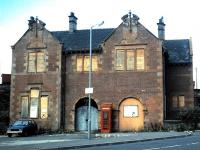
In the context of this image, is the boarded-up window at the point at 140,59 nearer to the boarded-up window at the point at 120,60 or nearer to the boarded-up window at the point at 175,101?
the boarded-up window at the point at 120,60

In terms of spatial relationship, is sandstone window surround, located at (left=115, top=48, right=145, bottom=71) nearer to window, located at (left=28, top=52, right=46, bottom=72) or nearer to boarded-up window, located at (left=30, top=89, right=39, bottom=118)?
window, located at (left=28, top=52, right=46, bottom=72)

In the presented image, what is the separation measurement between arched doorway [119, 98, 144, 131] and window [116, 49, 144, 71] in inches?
117

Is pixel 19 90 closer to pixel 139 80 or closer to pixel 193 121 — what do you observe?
pixel 139 80

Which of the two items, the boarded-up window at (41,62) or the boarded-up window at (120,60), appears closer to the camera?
the boarded-up window at (120,60)

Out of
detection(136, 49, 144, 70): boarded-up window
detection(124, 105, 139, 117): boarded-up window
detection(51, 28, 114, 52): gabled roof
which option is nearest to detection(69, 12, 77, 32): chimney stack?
detection(51, 28, 114, 52): gabled roof

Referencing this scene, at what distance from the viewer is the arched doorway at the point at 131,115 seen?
42438 millimetres

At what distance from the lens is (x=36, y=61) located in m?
45.2

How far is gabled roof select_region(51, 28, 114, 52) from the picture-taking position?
148 feet

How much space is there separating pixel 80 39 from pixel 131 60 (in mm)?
6847

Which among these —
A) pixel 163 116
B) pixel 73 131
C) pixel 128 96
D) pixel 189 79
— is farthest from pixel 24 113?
pixel 189 79

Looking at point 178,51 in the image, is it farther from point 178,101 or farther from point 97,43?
point 97,43

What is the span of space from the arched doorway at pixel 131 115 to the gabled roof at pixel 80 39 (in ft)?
19.7

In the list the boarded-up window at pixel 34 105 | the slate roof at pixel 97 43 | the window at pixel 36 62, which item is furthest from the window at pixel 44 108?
the slate roof at pixel 97 43

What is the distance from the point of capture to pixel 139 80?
4284 cm
